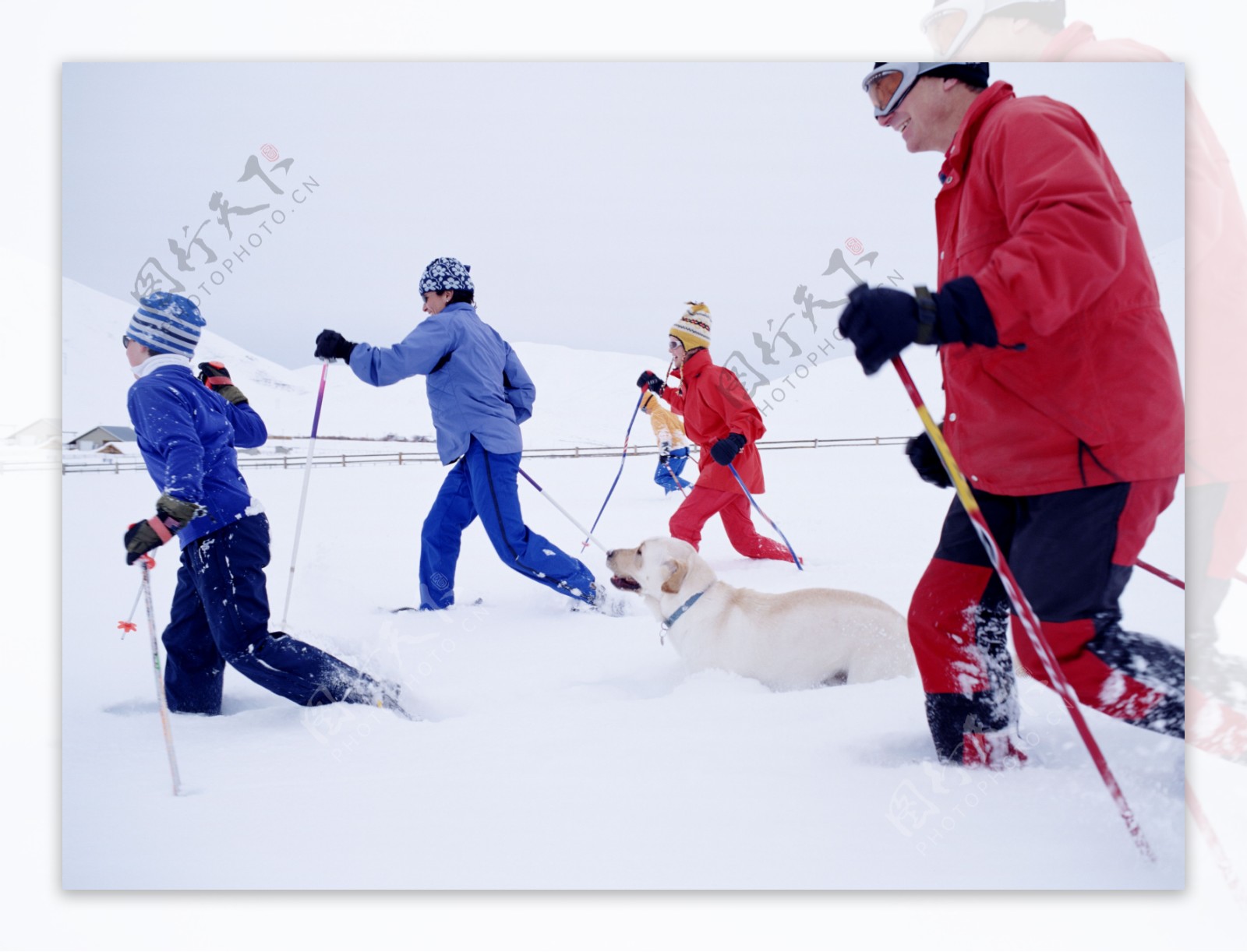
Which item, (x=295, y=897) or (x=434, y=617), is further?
(x=434, y=617)

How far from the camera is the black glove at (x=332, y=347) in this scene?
243 cm

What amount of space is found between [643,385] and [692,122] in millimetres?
863

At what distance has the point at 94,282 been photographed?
91.7 inches

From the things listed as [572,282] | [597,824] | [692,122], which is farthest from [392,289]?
[597,824]

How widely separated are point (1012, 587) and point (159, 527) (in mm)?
1910

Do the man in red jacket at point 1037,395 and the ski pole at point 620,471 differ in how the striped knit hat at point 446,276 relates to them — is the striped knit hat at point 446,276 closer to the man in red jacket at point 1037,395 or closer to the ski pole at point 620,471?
the ski pole at point 620,471

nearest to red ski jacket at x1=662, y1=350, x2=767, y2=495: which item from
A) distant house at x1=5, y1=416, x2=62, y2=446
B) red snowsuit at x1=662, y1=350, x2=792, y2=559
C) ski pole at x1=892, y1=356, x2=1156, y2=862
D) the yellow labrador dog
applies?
red snowsuit at x1=662, y1=350, x2=792, y2=559

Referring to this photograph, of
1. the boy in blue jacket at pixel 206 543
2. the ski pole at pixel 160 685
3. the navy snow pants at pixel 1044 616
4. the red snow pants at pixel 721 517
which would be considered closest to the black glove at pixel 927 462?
the navy snow pants at pixel 1044 616

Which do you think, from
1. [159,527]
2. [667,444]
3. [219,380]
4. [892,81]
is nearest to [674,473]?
[667,444]

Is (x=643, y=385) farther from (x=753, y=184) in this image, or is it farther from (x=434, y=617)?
(x=434, y=617)

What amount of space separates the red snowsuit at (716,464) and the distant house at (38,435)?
1876mm

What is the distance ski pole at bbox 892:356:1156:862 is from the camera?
63.4 inches

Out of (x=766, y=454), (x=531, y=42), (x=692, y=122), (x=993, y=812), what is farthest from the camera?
(x=766, y=454)

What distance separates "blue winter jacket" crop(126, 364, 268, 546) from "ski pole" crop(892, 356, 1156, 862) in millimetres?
1689
